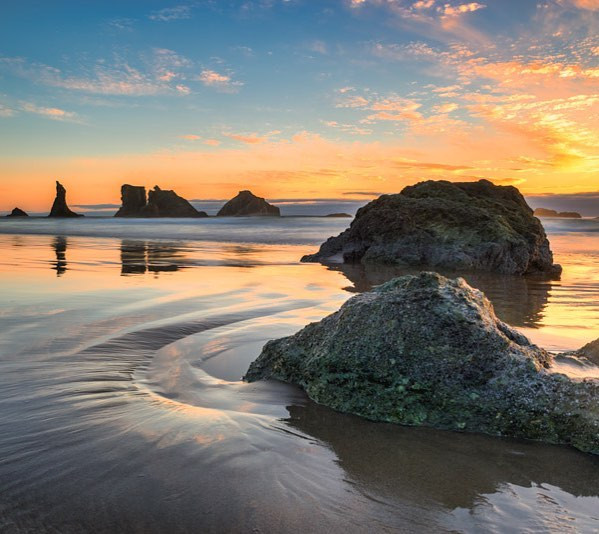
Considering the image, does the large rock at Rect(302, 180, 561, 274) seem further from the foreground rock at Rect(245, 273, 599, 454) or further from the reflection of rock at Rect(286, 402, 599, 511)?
the reflection of rock at Rect(286, 402, 599, 511)

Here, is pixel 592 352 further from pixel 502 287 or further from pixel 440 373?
Result: pixel 502 287

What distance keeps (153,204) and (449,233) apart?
14477 centimetres

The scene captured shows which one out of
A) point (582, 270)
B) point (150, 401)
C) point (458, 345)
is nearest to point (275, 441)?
point (150, 401)

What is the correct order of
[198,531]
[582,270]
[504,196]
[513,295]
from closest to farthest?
1. [198,531]
2. [513,295]
3. [582,270]
4. [504,196]

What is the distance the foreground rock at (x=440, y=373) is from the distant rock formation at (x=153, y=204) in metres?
147

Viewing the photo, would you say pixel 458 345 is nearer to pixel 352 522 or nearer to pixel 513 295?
pixel 352 522

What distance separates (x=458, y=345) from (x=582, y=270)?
13.4 meters

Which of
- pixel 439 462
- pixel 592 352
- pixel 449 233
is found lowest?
pixel 439 462

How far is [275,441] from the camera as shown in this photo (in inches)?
111

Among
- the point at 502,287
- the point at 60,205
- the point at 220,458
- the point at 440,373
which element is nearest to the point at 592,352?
the point at 440,373

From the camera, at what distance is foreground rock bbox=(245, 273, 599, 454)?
3002mm

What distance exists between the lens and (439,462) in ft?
8.71

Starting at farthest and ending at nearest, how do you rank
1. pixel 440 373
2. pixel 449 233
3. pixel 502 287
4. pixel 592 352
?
pixel 449 233 → pixel 502 287 → pixel 592 352 → pixel 440 373

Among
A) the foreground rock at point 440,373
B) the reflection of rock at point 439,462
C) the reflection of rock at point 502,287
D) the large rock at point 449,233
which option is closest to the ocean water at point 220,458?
the reflection of rock at point 439,462
